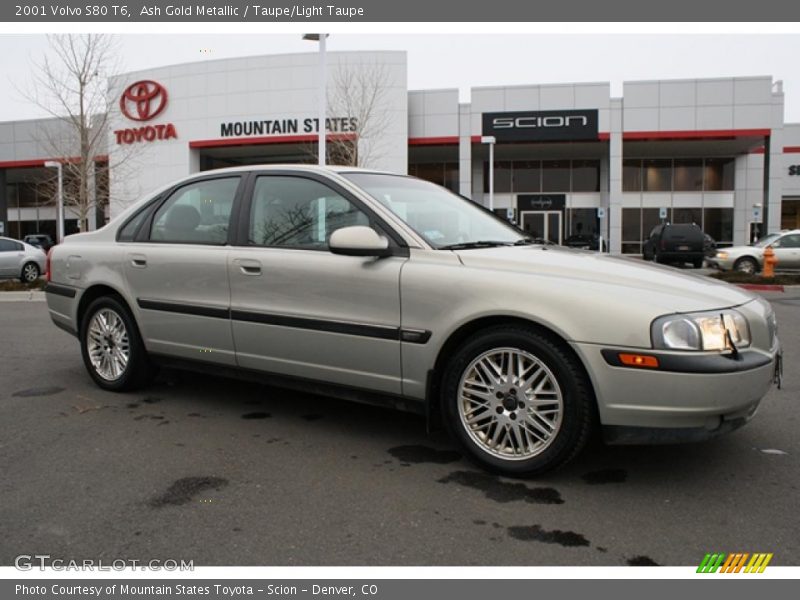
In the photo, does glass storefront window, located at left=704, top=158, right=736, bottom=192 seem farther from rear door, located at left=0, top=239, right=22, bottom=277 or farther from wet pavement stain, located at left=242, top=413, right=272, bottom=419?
wet pavement stain, located at left=242, top=413, right=272, bottom=419

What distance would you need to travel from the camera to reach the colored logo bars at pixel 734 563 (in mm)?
2568

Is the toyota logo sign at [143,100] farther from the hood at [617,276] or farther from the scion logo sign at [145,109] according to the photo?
the hood at [617,276]

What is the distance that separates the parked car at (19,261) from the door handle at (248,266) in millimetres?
16012

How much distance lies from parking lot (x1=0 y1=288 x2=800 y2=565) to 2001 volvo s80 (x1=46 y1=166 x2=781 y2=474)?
32 centimetres

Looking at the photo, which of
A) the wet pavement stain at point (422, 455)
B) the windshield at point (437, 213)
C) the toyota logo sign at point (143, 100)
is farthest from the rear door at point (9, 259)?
the wet pavement stain at point (422, 455)

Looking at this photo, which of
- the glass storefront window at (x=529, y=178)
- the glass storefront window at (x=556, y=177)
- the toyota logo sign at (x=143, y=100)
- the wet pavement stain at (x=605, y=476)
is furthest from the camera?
the glass storefront window at (x=529, y=178)

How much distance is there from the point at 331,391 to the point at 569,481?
1.48 meters

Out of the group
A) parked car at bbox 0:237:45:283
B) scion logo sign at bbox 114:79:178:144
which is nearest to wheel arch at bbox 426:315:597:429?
parked car at bbox 0:237:45:283

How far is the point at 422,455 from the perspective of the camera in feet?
12.7

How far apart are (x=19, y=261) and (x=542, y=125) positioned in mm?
20523

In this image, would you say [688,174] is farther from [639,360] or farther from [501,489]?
[501,489]

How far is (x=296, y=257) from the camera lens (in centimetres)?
414

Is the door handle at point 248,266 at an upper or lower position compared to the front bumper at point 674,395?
Answer: upper

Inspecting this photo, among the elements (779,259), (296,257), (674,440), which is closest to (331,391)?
(296,257)
